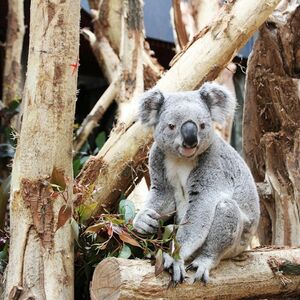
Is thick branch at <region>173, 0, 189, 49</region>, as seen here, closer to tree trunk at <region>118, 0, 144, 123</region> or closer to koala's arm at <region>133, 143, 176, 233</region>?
tree trunk at <region>118, 0, 144, 123</region>

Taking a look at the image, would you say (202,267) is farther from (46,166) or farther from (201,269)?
(46,166)

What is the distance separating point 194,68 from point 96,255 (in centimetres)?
150

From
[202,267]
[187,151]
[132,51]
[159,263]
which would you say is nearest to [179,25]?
[132,51]

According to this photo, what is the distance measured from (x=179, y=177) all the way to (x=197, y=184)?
147mm

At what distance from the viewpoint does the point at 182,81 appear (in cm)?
398

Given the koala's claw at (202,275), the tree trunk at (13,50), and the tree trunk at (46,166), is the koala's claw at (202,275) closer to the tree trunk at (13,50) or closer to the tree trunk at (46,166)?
the tree trunk at (46,166)

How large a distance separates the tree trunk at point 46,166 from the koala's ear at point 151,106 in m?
0.43

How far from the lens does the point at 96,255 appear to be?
10.8 ft

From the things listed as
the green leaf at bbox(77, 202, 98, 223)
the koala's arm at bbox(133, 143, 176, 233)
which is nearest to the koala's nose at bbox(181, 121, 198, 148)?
the koala's arm at bbox(133, 143, 176, 233)

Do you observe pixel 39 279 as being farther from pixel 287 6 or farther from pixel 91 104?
pixel 91 104

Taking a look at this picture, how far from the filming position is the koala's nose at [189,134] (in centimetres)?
286

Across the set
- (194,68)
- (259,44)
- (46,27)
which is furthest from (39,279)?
(259,44)

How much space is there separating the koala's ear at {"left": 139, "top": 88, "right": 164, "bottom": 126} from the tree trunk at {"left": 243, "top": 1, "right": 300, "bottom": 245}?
1.43m

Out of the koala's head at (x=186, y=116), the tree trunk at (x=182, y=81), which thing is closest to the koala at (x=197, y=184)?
the koala's head at (x=186, y=116)
